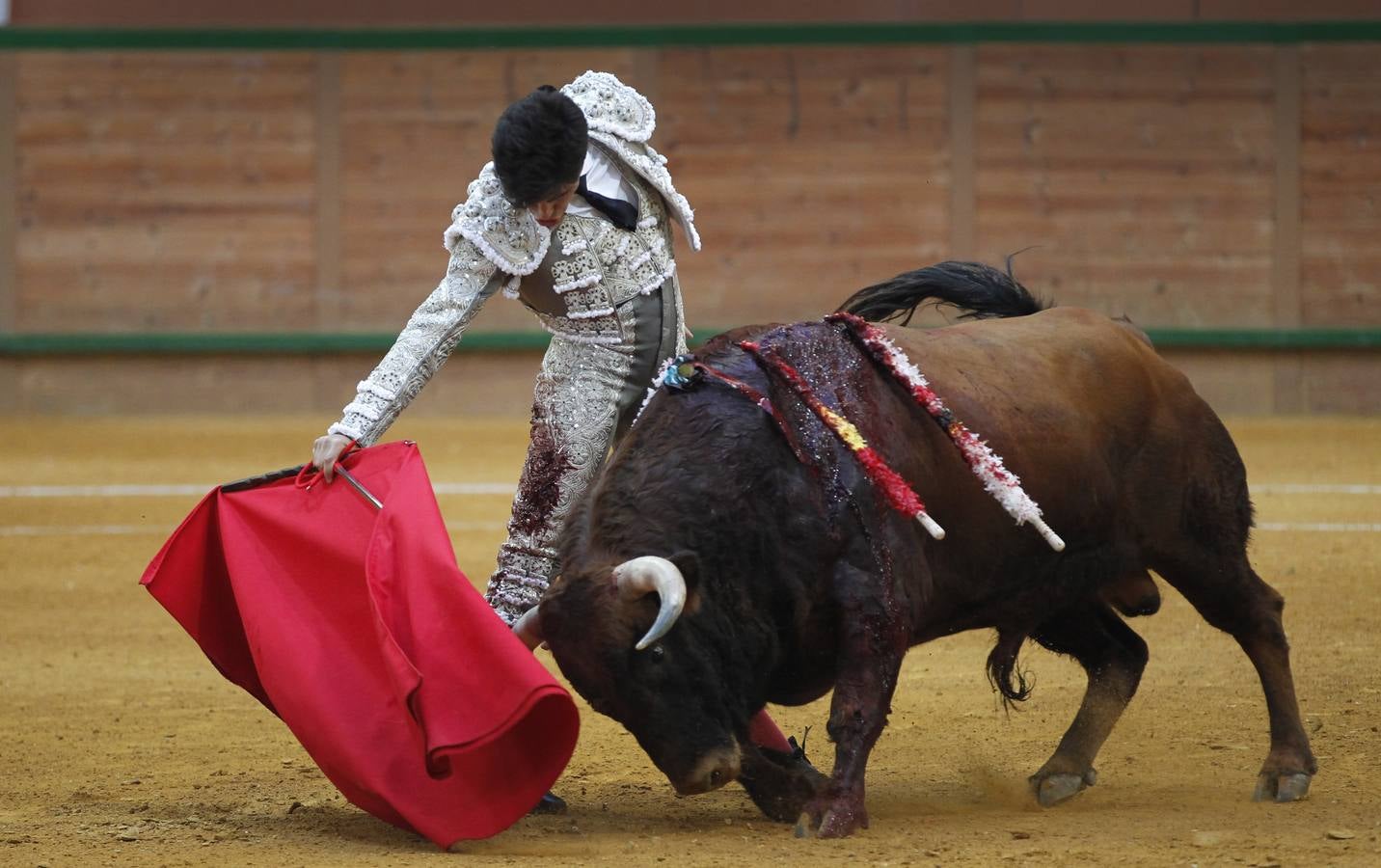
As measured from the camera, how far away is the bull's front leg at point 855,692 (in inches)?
143

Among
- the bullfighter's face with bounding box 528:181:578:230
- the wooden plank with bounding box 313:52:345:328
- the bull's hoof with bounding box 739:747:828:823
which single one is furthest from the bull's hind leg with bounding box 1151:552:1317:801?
the wooden plank with bounding box 313:52:345:328

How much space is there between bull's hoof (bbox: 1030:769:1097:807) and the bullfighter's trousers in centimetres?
121

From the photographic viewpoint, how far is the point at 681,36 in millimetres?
13305

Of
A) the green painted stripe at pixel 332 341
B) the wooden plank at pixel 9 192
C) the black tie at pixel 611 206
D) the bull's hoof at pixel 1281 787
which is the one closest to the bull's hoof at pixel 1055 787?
the bull's hoof at pixel 1281 787

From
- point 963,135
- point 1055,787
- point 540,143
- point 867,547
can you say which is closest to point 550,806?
point 867,547

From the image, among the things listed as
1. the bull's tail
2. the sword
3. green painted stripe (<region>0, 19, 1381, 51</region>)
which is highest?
green painted stripe (<region>0, 19, 1381, 51</region>)

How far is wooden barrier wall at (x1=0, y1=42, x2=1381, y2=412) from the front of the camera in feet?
43.0

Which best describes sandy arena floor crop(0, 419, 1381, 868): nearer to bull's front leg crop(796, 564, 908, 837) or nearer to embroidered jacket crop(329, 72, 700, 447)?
bull's front leg crop(796, 564, 908, 837)

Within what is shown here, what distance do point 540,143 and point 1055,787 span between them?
1.85m

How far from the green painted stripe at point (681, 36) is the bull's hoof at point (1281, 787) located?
9.74m

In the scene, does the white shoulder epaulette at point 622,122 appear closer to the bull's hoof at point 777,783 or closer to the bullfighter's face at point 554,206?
the bullfighter's face at point 554,206

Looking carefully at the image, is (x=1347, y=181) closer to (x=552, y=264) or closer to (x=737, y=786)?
(x=737, y=786)

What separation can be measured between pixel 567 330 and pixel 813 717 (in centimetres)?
162

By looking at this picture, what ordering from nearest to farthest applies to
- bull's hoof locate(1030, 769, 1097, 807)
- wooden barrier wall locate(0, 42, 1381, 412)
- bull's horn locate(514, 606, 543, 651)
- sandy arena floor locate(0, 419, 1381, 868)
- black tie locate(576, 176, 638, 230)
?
1. sandy arena floor locate(0, 419, 1381, 868)
2. bull's horn locate(514, 606, 543, 651)
3. black tie locate(576, 176, 638, 230)
4. bull's hoof locate(1030, 769, 1097, 807)
5. wooden barrier wall locate(0, 42, 1381, 412)
